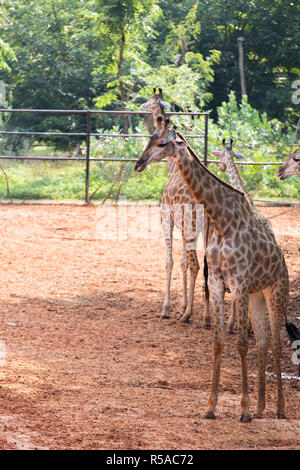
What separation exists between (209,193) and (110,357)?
1815 mm

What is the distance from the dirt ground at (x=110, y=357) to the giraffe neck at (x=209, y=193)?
123 cm

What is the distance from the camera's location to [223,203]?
4500 mm

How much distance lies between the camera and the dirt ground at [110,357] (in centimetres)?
395

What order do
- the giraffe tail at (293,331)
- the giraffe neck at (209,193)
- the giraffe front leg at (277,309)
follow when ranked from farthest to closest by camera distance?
1. the giraffe tail at (293,331)
2. the giraffe front leg at (277,309)
3. the giraffe neck at (209,193)

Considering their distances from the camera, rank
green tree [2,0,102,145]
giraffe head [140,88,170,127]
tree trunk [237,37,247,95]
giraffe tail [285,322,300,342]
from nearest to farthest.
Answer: giraffe tail [285,322,300,342] → giraffe head [140,88,170,127] → green tree [2,0,102,145] → tree trunk [237,37,247,95]

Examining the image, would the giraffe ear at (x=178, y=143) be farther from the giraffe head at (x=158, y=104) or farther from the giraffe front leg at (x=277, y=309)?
the giraffe head at (x=158, y=104)

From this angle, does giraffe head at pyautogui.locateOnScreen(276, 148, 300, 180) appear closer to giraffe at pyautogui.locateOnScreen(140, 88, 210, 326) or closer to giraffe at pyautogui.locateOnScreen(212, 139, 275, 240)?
giraffe at pyautogui.locateOnScreen(212, 139, 275, 240)

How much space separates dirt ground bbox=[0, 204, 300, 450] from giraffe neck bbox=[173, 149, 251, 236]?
123 centimetres

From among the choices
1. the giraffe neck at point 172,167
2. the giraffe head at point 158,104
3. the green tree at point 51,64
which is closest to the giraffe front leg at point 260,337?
the giraffe neck at point 172,167

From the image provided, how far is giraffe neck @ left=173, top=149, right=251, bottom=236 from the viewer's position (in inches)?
175

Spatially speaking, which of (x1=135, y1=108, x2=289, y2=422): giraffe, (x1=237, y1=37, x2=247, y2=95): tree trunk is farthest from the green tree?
(x1=135, y1=108, x2=289, y2=422): giraffe

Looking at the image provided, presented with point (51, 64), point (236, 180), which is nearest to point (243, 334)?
Result: point (236, 180)

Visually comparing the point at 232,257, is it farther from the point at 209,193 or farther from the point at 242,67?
the point at 242,67
